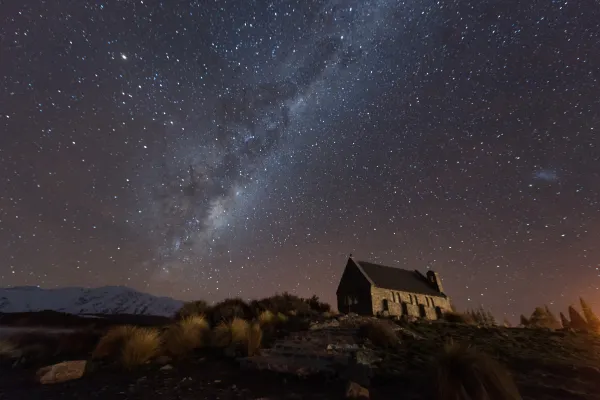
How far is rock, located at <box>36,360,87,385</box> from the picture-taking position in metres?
7.71

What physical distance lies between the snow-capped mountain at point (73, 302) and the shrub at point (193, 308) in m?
100

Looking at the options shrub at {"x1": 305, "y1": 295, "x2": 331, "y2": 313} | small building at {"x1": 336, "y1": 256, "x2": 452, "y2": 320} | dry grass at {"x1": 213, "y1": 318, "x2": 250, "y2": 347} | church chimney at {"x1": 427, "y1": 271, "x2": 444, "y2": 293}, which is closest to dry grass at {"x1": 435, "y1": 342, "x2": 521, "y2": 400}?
dry grass at {"x1": 213, "y1": 318, "x2": 250, "y2": 347}

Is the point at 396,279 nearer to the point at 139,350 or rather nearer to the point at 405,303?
the point at 405,303

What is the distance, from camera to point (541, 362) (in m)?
11.7

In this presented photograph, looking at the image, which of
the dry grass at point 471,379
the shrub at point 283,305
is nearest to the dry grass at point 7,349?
the shrub at point 283,305

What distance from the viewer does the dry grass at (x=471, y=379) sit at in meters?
5.46

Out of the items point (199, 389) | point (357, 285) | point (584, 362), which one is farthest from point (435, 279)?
point (199, 389)

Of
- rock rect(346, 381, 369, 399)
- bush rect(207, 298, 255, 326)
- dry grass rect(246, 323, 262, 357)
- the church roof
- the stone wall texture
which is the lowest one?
rock rect(346, 381, 369, 399)

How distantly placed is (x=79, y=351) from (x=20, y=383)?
5.67 metres

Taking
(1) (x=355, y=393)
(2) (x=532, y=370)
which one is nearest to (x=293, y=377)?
(1) (x=355, y=393)

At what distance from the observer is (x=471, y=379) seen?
5.67m

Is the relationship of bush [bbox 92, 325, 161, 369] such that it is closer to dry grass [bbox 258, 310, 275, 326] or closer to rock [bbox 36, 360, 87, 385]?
rock [bbox 36, 360, 87, 385]

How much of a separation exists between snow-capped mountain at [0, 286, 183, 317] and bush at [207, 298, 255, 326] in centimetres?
9973

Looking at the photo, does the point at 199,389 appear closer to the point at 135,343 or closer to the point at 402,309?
the point at 135,343
